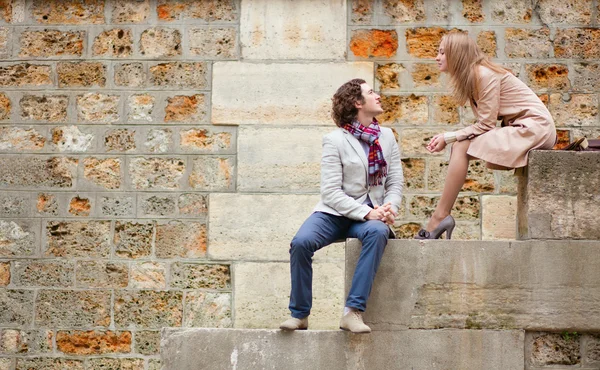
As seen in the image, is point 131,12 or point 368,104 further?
point 131,12

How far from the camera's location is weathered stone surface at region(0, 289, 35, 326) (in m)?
7.05

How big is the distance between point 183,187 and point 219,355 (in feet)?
7.12

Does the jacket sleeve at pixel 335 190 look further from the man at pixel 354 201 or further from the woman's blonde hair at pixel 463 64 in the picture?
the woman's blonde hair at pixel 463 64

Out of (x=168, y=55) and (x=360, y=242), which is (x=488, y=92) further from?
(x=168, y=55)

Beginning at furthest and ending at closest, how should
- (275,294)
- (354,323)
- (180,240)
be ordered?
(180,240), (275,294), (354,323)

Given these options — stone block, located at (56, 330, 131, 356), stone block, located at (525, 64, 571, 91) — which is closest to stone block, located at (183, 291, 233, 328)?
stone block, located at (56, 330, 131, 356)

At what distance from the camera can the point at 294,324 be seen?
5.04 metres

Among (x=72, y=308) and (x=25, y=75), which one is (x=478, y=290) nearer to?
(x=72, y=308)

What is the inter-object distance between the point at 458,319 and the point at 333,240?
2.51 feet

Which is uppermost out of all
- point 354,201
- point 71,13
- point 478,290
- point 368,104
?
point 71,13

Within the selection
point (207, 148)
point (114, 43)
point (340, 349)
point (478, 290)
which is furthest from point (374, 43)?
point (340, 349)

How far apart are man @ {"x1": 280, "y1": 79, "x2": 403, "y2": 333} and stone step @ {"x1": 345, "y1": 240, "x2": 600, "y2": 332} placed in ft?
0.60

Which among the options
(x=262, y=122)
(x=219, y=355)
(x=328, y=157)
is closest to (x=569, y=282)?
(x=328, y=157)

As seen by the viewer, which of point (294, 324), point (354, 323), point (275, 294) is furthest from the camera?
point (275, 294)
